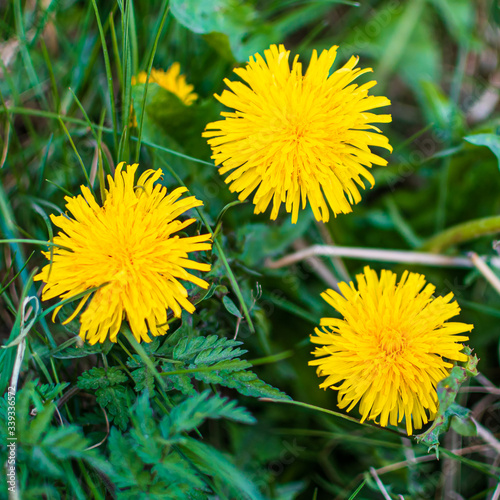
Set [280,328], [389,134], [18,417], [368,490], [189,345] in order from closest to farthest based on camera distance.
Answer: [18,417] < [189,345] < [368,490] < [280,328] < [389,134]

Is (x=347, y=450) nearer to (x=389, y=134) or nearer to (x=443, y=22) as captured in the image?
(x=389, y=134)

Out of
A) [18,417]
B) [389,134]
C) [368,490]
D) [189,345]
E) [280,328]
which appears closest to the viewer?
[18,417]

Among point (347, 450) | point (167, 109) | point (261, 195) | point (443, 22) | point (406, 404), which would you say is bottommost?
point (347, 450)

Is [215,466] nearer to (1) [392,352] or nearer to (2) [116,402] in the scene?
(2) [116,402]

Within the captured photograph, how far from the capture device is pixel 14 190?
149 centimetres

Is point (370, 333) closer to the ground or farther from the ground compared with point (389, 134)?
closer to the ground

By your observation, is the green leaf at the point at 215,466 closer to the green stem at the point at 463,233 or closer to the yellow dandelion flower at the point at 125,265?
the yellow dandelion flower at the point at 125,265

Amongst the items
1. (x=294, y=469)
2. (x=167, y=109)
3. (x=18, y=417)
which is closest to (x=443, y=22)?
(x=167, y=109)

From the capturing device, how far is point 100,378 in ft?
3.20

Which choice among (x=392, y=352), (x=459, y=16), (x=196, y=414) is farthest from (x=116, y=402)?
(x=459, y=16)

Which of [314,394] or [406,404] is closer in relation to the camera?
[406,404]

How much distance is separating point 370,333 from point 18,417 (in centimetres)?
75

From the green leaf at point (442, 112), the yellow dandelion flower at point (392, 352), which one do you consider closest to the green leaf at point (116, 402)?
the yellow dandelion flower at point (392, 352)

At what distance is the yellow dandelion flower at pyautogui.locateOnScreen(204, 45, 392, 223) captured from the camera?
1035mm
